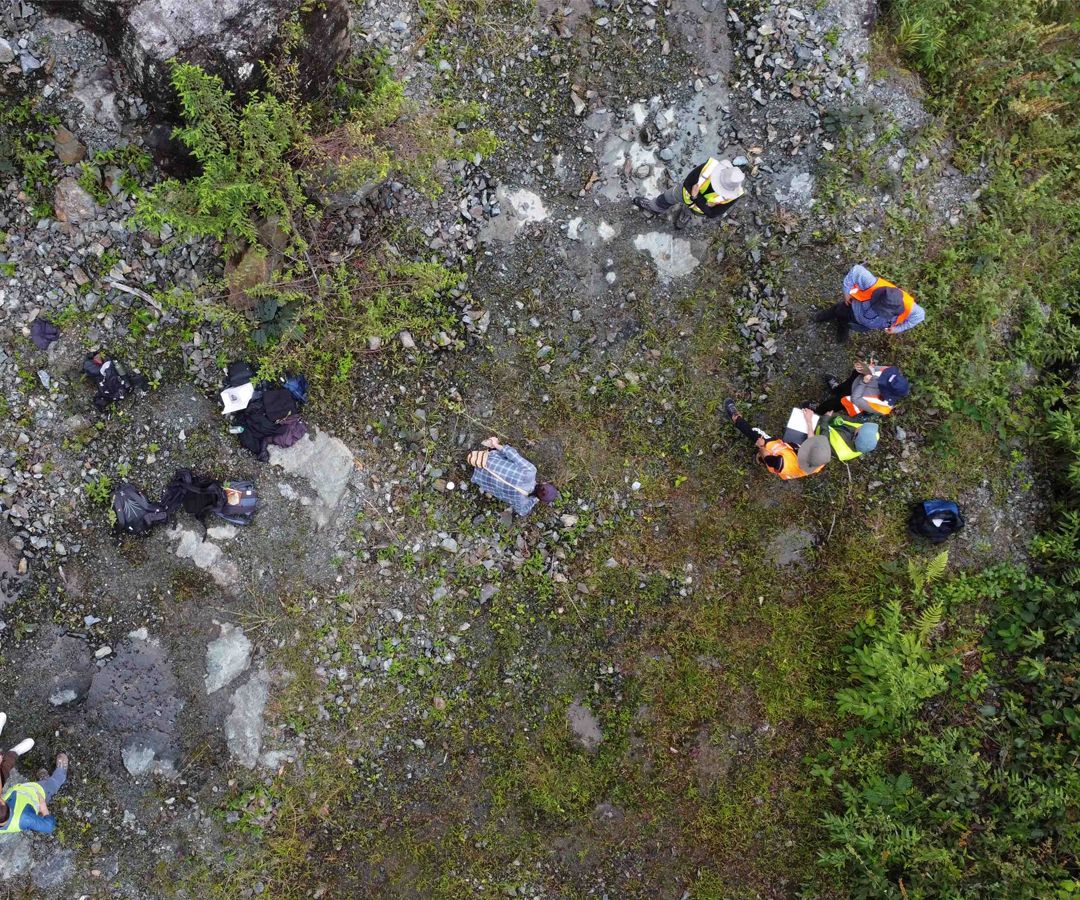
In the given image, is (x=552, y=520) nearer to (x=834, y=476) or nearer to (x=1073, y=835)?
(x=834, y=476)

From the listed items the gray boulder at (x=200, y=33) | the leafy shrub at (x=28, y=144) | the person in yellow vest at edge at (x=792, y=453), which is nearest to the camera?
the gray boulder at (x=200, y=33)

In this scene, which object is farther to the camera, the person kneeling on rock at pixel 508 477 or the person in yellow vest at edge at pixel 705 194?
the person kneeling on rock at pixel 508 477

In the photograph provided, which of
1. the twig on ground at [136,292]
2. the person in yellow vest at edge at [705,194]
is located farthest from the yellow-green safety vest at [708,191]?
the twig on ground at [136,292]

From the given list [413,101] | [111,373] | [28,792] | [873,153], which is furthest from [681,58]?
[28,792]

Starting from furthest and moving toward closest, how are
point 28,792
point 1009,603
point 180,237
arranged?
point 1009,603
point 180,237
point 28,792

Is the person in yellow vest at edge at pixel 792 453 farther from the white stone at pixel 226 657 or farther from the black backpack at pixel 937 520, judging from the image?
the white stone at pixel 226 657

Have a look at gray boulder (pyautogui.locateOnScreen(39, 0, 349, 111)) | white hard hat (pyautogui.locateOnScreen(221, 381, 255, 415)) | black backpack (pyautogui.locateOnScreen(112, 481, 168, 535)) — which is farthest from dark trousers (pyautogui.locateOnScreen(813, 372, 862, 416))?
black backpack (pyautogui.locateOnScreen(112, 481, 168, 535))

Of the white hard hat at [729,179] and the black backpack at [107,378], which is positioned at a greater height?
the white hard hat at [729,179]

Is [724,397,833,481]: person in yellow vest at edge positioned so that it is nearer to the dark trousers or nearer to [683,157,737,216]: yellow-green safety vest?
the dark trousers

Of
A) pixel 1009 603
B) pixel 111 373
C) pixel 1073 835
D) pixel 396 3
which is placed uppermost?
pixel 396 3
